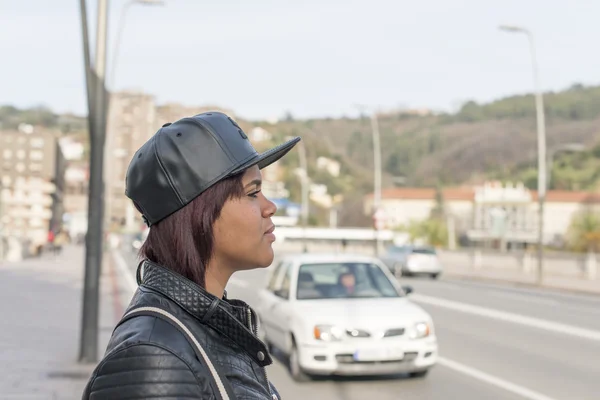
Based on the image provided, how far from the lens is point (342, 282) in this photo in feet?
37.9

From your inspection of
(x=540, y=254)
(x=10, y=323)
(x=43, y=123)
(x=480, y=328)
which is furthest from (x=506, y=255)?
(x=43, y=123)

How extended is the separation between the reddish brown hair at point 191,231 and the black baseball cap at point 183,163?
0.08 feet

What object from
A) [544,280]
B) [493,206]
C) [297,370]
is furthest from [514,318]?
[493,206]

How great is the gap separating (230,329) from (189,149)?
372 mm

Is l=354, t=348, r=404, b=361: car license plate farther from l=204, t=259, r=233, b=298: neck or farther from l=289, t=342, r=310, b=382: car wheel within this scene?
l=204, t=259, r=233, b=298: neck

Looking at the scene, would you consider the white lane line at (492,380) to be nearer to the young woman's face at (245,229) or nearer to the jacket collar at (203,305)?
the young woman's face at (245,229)

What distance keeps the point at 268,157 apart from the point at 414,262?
3792 cm

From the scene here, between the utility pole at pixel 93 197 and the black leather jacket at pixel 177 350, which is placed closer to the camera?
the black leather jacket at pixel 177 350

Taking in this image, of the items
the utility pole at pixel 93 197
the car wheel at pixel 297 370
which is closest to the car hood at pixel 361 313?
the car wheel at pixel 297 370

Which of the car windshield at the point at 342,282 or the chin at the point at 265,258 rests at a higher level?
the chin at the point at 265,258

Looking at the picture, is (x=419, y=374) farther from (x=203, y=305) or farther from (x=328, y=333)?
(x=203, y=305)

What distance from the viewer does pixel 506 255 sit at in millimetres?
49500

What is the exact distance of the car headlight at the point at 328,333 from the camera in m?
10.2

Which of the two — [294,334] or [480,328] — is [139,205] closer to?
[294,334]
